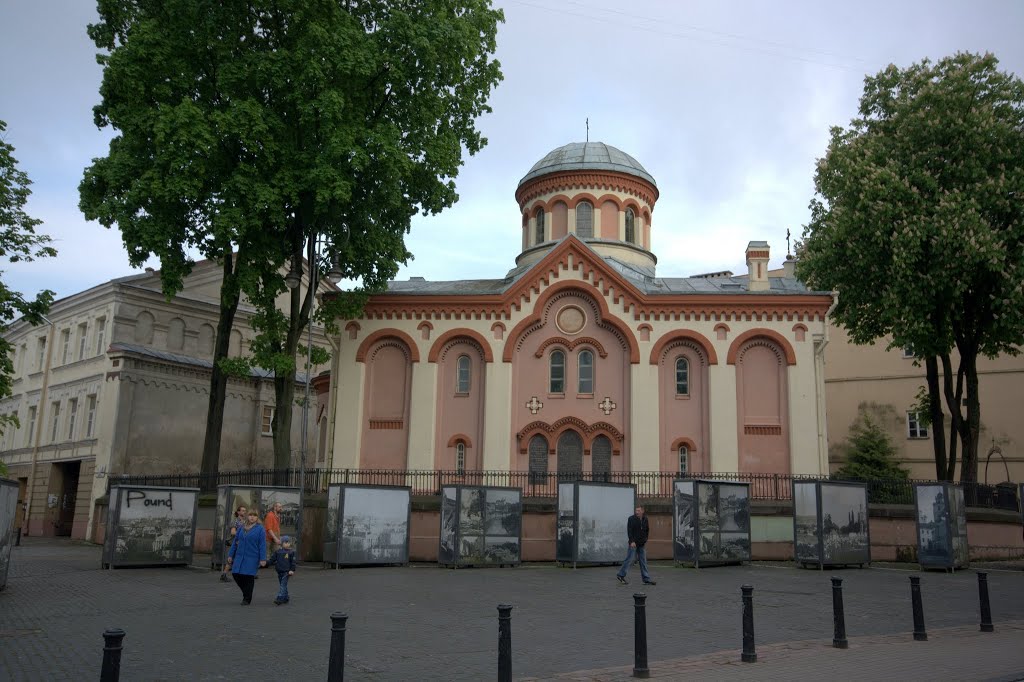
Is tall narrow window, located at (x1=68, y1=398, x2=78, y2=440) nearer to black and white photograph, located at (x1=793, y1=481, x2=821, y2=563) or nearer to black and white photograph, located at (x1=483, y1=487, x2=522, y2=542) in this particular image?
black and white photograph, located at (x1=483, y1=487, x2=522, y2=542)

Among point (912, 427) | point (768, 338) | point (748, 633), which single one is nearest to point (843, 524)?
point (768, 338)

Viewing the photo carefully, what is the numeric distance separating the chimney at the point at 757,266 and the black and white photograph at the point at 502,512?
14931 millimetres

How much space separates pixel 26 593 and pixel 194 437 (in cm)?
2060

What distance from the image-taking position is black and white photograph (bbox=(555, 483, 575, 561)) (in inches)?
835

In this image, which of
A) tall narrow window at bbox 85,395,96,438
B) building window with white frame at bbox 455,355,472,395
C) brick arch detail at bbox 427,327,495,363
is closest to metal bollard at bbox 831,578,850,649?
brick arch detail at bbox 427,327,495,363

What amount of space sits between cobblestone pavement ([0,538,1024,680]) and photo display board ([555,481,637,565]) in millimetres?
889

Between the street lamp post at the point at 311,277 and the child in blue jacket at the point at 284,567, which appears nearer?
the child in blue jacket at the point at 284,567

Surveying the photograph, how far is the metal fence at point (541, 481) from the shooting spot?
25312 mm

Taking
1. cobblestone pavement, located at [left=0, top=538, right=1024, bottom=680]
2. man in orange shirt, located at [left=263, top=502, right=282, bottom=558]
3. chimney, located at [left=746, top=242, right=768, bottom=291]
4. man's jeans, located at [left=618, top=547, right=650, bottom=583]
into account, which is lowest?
cobblestone pavement, located at [left=0, top=538, right=1024, bottom=680]

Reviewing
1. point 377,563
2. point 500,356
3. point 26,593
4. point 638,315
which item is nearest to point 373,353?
point 500,356

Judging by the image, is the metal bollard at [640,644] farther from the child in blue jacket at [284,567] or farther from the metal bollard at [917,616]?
the child in blue jacket at [284,567]

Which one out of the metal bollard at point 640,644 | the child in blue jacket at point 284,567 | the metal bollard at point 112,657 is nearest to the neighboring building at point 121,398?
the child in blue jacket at point 284,567

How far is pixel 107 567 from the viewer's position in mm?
20734

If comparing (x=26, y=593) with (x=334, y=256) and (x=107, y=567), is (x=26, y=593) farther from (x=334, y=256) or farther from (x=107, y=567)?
(x=334, y=256)
